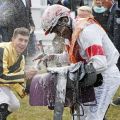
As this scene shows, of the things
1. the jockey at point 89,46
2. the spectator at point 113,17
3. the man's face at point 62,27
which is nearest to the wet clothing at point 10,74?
the jockey at point 89,46

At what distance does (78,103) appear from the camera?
4.23 m

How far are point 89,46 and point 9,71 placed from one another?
4.84 ft

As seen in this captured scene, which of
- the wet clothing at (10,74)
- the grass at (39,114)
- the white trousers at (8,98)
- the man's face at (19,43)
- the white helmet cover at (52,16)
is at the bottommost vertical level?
the grass at (39,114)

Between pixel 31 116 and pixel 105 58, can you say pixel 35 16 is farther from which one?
pixel 105 58

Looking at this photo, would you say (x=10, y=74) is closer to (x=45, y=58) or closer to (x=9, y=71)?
(x=9, y=71)

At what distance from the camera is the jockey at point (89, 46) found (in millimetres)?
4094

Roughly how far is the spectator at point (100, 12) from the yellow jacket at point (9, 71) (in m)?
3.32

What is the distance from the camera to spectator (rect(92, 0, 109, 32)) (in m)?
8.59

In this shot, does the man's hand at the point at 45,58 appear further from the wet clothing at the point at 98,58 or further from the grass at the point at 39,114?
the grass at the point at 39,114

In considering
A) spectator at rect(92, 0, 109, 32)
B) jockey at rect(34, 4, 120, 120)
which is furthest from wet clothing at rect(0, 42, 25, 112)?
spectator at rect(92, 0, 109, 32)

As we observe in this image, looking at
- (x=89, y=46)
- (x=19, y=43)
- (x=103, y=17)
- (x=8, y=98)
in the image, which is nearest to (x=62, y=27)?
(x=89, y=46)

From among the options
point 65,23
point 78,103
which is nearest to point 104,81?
point 78,103

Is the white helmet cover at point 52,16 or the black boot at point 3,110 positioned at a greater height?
the white helmet cover at point 52,16

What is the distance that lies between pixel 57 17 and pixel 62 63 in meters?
0.71
